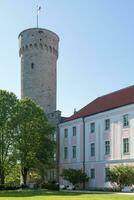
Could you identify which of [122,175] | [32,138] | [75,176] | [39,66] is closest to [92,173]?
[75,176]

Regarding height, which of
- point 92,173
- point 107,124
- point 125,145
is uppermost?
point 107,124

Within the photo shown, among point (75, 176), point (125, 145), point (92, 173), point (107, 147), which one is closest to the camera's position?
point (125, 145)

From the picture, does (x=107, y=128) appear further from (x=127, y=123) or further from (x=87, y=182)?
(x=87, y=182)

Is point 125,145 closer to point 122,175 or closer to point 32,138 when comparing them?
point 122,175

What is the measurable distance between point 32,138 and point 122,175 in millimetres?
13218

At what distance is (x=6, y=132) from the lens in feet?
164

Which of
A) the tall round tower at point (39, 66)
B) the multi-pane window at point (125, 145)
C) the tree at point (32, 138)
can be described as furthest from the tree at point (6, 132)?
the tall round tower at point (39, 66)

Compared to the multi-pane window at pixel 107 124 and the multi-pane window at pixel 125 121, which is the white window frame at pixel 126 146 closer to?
the multi-pane window at pixel 125 121

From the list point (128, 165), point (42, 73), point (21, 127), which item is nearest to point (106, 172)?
point (128, 165)

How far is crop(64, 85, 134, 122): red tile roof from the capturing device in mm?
49009

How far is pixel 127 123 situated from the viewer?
4662 cm

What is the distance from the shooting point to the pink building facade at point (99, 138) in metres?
46.7

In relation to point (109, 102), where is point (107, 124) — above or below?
below

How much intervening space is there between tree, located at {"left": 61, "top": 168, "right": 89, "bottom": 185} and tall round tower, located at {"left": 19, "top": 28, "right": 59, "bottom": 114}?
46.3 ft
